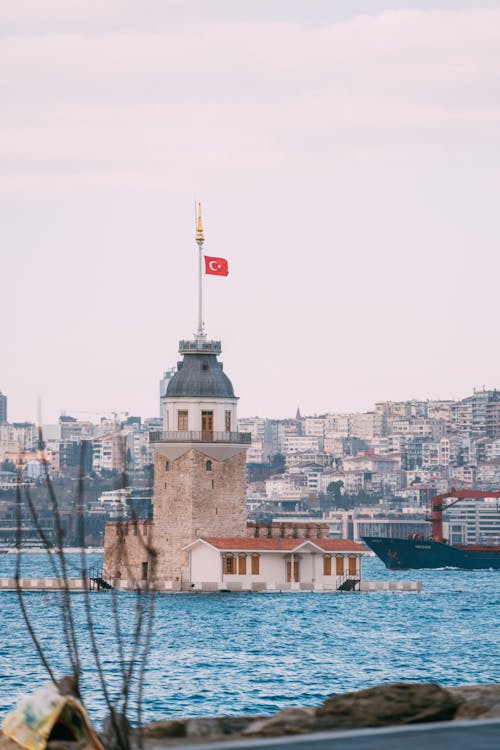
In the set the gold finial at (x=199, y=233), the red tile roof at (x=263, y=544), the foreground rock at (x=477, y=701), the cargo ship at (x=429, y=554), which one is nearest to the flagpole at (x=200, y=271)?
the gold finial at (x=199, y=233)

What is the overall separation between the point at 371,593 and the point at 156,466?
11188 mm

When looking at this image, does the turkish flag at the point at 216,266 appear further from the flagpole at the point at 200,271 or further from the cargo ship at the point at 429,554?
the cargo ship at the point at 429,554

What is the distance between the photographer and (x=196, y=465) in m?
74.4

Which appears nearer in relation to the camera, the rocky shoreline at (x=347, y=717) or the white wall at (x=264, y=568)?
the rocky shoreline at (x=347, y=717)

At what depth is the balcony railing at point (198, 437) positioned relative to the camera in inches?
2948

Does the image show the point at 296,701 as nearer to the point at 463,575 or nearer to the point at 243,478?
the point at 243,478

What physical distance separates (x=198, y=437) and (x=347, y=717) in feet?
192

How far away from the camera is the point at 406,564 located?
406 feet

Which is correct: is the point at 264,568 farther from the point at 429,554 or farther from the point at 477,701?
the point at 477,701

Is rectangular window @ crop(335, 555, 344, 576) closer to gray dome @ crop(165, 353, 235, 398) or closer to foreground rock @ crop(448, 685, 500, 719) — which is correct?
gray dome @ crop(165, 353, 235, 398)

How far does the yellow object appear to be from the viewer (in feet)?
53.1

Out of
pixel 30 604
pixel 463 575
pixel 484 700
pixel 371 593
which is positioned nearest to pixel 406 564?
pixel 463 575

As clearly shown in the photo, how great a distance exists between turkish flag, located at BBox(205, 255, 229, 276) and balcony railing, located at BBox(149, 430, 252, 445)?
8517 mm

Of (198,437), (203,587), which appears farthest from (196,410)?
(203,587)
